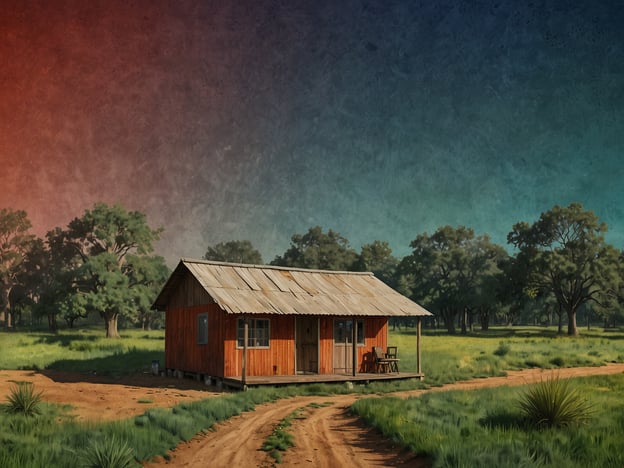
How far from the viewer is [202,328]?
24.5 meters

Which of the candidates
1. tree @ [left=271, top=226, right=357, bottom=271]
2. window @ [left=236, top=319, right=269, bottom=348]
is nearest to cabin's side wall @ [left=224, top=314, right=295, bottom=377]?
window @ [left=236, top=319, right=269, bottom=348]

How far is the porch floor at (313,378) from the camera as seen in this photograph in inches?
824

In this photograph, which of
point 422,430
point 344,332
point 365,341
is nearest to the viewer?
point 422,430

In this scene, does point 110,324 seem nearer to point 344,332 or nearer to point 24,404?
point 344,332

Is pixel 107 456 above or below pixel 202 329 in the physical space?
below

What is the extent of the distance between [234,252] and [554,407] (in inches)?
4834

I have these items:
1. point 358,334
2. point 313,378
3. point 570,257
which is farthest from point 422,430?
point 570,257

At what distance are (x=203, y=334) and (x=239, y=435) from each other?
39.5 ft

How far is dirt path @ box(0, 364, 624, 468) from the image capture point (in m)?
10.6

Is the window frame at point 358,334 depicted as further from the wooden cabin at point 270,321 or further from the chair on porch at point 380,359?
the chair on porch at point 380,359

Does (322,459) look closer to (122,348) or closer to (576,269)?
(122,348)

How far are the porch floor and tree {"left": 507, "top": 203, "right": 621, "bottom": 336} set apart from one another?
1585 inches

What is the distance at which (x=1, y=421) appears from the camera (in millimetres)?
12656

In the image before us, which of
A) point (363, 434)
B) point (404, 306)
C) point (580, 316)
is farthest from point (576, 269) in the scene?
point (580, 316)
